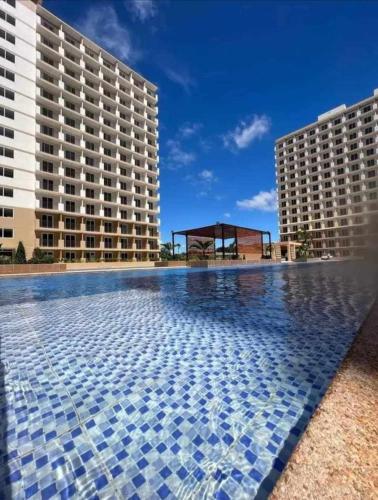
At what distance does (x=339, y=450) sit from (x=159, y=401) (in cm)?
152

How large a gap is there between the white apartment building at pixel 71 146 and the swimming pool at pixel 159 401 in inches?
1114

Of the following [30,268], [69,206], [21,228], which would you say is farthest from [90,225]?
[30,268]

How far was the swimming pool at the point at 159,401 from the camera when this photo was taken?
159 cm

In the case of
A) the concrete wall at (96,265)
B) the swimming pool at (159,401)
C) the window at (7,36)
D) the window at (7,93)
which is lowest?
the swimming pool at (159,401)

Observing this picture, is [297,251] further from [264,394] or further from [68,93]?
[264,394]

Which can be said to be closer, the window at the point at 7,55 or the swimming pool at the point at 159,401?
the swimming pool at the point at 159,401

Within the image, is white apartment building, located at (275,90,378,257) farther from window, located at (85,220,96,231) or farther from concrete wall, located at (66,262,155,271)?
window, located at (85,220,96,231)

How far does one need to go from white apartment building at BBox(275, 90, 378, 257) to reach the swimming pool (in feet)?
185

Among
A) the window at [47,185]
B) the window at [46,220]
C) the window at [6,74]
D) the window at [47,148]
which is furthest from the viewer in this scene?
the window at [47,148]

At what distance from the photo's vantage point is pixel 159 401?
2402mm

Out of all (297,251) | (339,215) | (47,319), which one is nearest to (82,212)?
(47,319)

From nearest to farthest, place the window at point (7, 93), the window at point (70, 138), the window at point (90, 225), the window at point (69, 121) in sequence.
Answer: the window at point (7, 93)
the window at point (70, 138)
the window at point (69, 121)
the window at point (90, 225)

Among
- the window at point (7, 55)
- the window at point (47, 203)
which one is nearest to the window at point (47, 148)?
the window at point (47, 203)

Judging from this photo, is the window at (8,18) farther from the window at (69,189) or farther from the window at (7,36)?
the window at (69,189)
